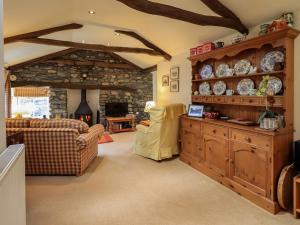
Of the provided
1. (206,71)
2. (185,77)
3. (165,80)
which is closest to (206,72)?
Answer: (206,71)

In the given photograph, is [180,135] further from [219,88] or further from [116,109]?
[116,109]

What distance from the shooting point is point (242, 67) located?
3201 mm

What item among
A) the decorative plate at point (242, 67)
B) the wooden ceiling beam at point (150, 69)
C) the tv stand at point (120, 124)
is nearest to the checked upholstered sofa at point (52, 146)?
the decorative plate at point (242, 67)

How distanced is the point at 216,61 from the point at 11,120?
3678 millimetres

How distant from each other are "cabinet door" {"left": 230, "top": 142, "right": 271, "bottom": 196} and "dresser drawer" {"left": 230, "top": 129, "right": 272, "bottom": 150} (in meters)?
0.05

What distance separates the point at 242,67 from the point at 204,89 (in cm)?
94

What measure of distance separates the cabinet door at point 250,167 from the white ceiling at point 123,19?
1.78m

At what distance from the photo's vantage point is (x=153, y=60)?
6926 millimetres

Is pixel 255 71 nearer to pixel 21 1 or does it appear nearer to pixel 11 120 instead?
pixel 21 1

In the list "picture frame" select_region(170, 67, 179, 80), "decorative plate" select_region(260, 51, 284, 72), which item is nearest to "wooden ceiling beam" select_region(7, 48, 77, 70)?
"picture frame" select_region(170, 67, 179, 80)

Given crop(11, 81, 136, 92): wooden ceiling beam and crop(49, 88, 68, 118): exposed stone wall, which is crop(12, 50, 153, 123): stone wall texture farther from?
crop(11, 81, 136, 92): wooden ceiling beam

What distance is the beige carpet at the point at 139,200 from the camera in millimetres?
2221

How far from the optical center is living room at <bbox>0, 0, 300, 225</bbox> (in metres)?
2.31

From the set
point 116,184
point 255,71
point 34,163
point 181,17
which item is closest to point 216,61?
point 255,71
